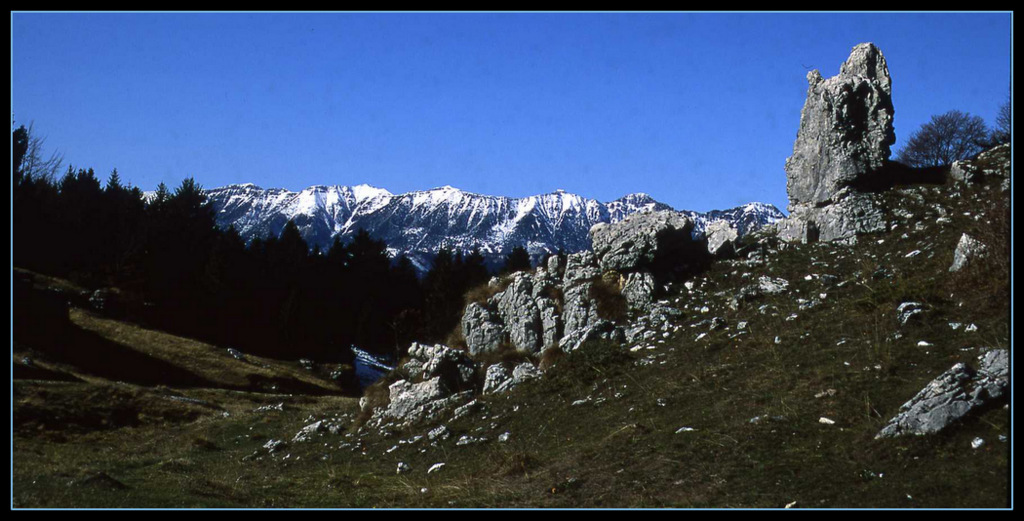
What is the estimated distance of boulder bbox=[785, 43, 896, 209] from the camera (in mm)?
26375

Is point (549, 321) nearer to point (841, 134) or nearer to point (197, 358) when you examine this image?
point (841, 134)

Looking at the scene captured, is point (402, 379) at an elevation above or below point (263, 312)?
below

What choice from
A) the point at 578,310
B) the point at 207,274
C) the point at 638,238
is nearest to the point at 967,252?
the point at 638,238

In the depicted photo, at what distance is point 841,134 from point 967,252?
13.8m

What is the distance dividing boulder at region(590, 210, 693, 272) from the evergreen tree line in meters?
26.1

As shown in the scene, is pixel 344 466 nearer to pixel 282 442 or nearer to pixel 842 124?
pixel 282 442

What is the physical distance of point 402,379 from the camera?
22375 mm

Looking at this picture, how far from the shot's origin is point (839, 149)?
2677 cm

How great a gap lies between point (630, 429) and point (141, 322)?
47.6 m

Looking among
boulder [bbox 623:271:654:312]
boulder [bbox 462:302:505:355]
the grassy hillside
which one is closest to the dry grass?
the grassy hillside

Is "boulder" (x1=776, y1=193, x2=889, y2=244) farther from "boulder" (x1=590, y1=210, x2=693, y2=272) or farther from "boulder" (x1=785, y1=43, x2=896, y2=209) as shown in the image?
"boulder" (x1=590, y1=210, x2=693, y2=272)

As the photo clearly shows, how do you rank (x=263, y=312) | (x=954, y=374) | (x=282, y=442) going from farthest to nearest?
(x=263, y=312) < (x=282, y=442) < (x=954, y=374)

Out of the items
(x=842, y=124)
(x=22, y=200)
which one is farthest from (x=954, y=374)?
(x=22, y=200)

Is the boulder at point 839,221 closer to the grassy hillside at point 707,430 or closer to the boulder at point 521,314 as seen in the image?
the grassy hillside at point 707,430
